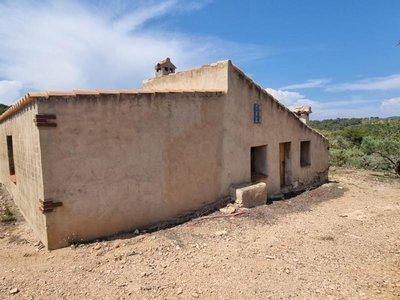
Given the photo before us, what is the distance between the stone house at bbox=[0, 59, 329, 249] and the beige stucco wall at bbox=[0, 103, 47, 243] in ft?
0.08

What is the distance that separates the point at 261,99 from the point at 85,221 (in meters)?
6.37

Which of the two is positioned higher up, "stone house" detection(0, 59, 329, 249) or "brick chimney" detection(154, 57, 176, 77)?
"brick chimney" detection(154, 57, 176, 77)

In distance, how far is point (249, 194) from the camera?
7938 millimetres

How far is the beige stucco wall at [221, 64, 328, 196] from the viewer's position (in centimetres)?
803

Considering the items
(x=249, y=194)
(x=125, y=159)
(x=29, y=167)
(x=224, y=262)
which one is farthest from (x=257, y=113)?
(x=29, y=167)

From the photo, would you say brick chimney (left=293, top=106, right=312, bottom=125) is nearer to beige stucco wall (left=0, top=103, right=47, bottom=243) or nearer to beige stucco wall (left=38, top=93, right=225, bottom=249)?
beige stucco wall (left=38, top=93, right=225, bottom=249)

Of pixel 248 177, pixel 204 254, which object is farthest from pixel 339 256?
pixel 248 177

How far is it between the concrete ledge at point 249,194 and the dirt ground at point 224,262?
44cm

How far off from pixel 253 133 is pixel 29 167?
625 cm

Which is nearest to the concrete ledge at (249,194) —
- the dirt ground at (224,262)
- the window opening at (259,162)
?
the dirt ground at (224,262)

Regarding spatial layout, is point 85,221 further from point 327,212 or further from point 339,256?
point 327,212

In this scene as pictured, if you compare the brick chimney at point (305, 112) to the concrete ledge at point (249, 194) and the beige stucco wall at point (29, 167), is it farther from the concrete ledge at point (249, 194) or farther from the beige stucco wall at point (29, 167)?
the beige stucco wall at point (29, 167)

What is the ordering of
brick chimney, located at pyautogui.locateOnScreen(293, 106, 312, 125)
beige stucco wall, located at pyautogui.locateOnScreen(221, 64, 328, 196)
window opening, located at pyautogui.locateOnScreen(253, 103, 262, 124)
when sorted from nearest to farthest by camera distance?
beige stucco wall, located at pyautogui.locateOnScreen(221, 64, 328, 196) → window opening, located at pyautogui.locateOnScreen(253, 103, 262, 124) → brick chimney, located at pyautogui.locateOnScreen(293, 106, 312, 125)

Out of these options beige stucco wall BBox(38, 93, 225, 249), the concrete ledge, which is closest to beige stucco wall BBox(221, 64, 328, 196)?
the concrete ledge
